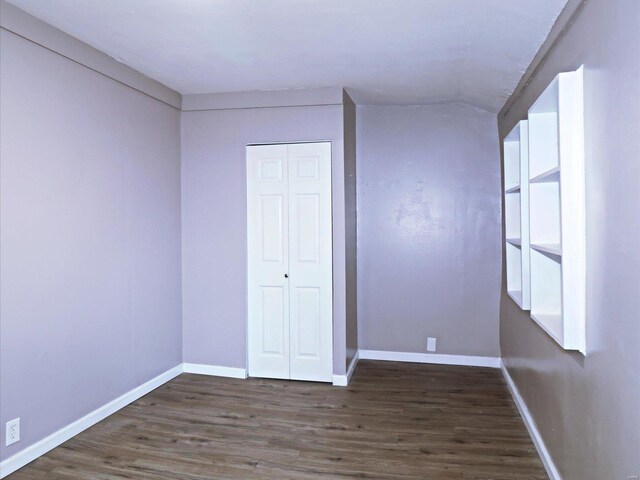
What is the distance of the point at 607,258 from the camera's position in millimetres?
1726

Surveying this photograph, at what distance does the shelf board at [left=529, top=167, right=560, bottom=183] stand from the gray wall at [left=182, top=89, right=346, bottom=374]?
1.95 m

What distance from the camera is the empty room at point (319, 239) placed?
1984mm

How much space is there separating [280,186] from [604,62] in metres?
2.81

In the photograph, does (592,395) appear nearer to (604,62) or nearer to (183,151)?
(604,62)

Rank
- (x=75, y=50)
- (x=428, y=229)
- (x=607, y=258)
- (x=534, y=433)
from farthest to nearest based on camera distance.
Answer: (x=428, y=229) → (x=75, y=50) → (x=534, y=433) → (x=607, y=258)

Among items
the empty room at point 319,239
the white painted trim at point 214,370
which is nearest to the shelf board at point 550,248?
the empty room at point 319,239

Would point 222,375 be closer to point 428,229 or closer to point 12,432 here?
point 12,432

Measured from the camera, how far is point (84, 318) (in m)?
3.16

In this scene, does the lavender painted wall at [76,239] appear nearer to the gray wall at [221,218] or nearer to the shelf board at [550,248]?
the gray wall at [221,218]

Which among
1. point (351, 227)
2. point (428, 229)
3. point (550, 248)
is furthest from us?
point (428, 229)

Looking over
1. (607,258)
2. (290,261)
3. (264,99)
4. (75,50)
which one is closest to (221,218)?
(290,261)

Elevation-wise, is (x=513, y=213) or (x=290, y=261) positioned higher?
(x=513, y=213)

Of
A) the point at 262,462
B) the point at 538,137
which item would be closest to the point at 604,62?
the point at 538,137

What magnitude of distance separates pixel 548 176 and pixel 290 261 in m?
2.41
